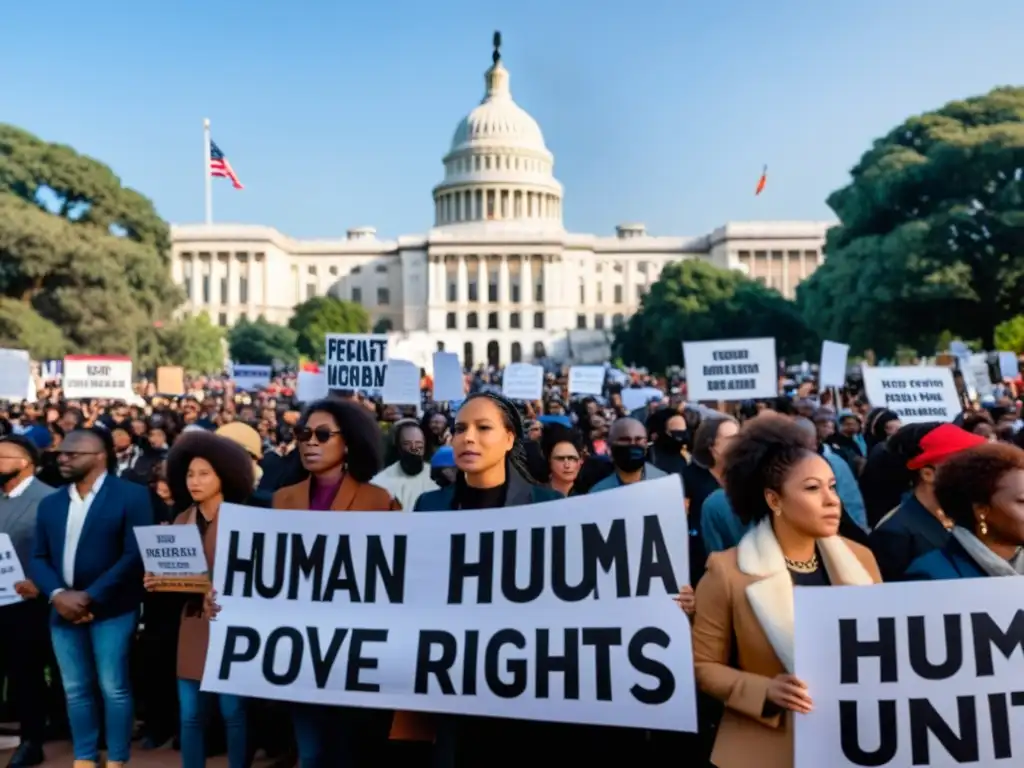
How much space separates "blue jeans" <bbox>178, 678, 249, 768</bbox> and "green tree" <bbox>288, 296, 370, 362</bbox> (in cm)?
6959

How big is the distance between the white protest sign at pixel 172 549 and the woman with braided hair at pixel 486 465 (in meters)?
1.01

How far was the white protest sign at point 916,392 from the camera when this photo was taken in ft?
31.3

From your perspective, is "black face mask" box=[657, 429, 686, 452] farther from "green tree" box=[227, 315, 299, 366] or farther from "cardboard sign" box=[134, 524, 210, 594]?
"green tree" box=[227, 315, 299, 366]

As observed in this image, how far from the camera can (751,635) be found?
2822 millimetres

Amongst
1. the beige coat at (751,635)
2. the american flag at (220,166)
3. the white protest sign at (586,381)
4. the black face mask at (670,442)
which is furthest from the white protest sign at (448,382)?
the american flag at (220,166)

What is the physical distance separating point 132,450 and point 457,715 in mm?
8179

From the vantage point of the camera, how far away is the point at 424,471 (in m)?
7.29

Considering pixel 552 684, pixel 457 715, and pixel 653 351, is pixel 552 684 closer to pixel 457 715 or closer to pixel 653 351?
pixel 457 715

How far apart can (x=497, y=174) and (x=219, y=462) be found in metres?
96.1

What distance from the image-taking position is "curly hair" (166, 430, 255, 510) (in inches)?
176

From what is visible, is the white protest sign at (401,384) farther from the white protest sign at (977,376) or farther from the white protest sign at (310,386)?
the white protest sign at (977,376)

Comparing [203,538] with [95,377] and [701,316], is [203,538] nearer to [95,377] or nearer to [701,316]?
[95,377]

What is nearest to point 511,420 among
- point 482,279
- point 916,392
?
point 916,392

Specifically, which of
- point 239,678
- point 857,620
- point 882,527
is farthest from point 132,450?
point 857,620
